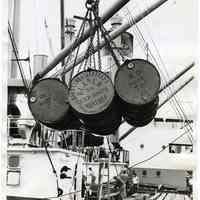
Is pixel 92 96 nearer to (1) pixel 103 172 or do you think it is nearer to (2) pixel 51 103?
(2) pixel 51 103

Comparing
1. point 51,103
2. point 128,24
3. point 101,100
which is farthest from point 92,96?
point 128,24

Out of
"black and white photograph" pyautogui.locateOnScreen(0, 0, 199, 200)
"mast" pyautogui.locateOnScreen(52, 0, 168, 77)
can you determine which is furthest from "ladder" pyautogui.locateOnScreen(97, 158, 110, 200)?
"mast" pyautogui.locateOnScreen(52, 0, 168, 77)

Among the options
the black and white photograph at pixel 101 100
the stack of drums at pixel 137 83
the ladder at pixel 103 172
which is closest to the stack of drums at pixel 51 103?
the black and white photograph at pixel 101 100

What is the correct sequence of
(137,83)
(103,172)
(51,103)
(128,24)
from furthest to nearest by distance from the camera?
(103,172), (128,24), (51,103), (137,83)

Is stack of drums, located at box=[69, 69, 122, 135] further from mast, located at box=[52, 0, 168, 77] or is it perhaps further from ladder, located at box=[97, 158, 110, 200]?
ladder, located at box=[97, 158, 110, 200]

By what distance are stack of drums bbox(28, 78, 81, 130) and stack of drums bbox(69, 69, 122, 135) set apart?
9 cm

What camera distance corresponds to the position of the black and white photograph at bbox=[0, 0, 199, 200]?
3.17 ft

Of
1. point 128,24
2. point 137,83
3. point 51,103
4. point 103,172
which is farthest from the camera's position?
point 103,172

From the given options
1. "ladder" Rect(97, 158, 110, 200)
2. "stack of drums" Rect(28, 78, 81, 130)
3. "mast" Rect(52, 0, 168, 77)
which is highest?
Result: "mast" Rect(52, 0, 168, 77)

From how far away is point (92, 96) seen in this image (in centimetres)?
94

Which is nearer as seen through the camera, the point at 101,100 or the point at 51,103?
the point at 101,100

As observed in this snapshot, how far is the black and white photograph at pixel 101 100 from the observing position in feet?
3.17

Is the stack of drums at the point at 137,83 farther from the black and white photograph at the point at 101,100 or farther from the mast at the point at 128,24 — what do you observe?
the mast at the point at 128,24

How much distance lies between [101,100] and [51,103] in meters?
0.19
